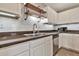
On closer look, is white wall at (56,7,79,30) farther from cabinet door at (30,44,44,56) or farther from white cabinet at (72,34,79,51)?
cabinet door at (30,44,44,56)

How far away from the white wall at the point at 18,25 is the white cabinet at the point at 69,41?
35 cm

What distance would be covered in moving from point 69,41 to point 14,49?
1502 mm

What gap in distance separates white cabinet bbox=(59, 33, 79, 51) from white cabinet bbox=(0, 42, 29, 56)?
1064 millimetres

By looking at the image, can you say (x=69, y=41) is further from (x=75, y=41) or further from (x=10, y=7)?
(x=10, y=7)

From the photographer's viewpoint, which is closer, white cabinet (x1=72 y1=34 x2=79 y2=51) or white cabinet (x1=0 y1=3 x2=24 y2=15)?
white cabinet (x1=0 y1=3 x2=24 y2=15)

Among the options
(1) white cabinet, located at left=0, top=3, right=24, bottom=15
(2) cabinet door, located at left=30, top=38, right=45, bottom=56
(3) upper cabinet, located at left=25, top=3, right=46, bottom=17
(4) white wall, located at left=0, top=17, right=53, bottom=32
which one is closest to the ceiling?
(3) upper cabinet, located at left=25, top=3, right=46, bottom=17

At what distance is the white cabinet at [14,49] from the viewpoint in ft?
2.53

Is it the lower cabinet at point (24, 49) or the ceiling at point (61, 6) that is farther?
the ceiling at point (61, 6)

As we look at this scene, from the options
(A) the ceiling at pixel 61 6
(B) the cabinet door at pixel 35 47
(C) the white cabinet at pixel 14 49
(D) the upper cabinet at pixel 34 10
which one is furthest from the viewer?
(D) the upper cabinet at pixel 34 10

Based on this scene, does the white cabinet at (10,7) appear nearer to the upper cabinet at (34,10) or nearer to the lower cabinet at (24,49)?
the upper cabinet at (34,10)

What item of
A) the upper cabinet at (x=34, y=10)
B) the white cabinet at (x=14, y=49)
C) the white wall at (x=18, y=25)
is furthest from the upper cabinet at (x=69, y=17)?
the white cabinet at (x=14, y=49)

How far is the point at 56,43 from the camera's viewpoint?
1.92 m

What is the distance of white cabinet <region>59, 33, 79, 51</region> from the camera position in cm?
199

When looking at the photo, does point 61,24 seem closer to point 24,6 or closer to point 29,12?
point 29,12
